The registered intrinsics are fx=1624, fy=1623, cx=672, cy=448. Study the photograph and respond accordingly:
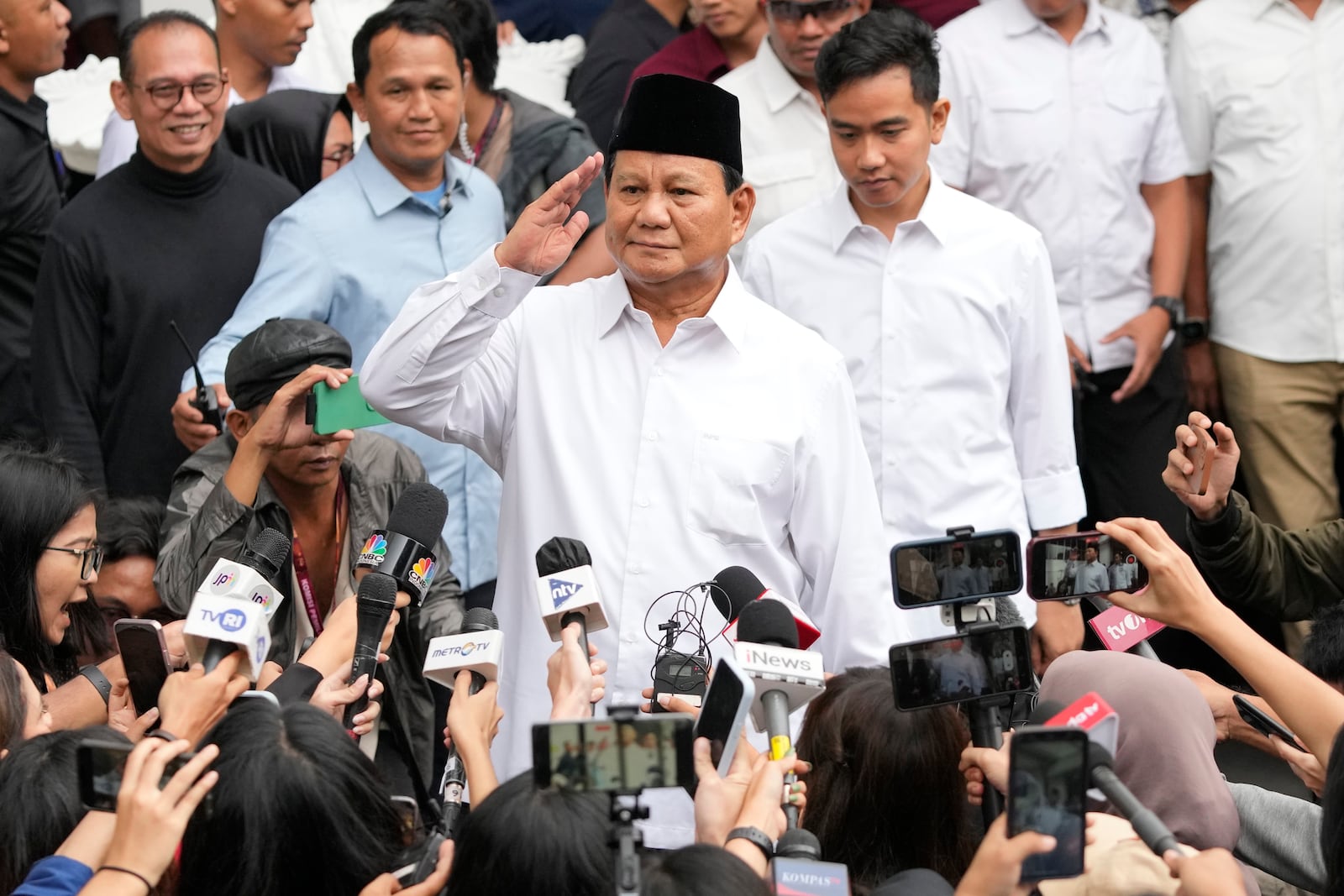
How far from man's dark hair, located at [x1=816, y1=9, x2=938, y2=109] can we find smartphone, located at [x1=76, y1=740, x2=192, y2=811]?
290 cm

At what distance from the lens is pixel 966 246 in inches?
177

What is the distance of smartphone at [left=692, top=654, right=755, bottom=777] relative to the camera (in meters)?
2.29

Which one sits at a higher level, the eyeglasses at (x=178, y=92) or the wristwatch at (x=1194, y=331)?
the eyeglasses at (x=178, y=92)

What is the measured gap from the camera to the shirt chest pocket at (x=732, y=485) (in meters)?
3.51

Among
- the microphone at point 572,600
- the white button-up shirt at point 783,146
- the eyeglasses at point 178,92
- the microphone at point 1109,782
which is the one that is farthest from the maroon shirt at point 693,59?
the microphone at point 1109,782

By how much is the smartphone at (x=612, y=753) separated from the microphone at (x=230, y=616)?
0.77 m

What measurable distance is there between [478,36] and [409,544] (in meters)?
2.88

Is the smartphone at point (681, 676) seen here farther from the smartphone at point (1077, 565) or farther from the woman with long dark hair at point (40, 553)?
the woman with long dark hair at point (40, 553)

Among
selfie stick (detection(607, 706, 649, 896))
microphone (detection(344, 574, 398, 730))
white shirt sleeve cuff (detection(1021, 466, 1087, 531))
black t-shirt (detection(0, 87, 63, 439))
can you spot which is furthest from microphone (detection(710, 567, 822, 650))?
black t-shirt (detection(0, 87, 63, 439))

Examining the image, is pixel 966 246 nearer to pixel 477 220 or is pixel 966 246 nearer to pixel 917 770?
pixel 477 220

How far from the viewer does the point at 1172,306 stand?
5418 millimetres

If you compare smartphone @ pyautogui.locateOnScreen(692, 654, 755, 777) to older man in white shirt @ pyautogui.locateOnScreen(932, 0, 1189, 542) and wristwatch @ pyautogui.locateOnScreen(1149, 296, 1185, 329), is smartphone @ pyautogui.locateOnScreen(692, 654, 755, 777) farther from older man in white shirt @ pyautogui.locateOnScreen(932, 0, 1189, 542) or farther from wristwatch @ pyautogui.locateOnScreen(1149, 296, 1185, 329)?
wristwatch @ pyautogui.locateOnScreen(1149, 296, 1185, 329)

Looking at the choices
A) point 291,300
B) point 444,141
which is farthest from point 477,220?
point 291,300

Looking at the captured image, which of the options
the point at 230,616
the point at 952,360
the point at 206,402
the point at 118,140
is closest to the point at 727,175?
the point at 952,360
